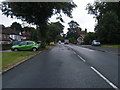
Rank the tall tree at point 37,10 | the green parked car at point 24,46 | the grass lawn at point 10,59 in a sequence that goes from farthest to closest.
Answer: the green parked car at point 24,46, the tall tree at point 37,10, the grass lawn at point 10,59

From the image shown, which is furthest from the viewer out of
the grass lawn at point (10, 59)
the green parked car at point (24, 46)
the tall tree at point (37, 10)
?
the green parked car at point (24, 46)

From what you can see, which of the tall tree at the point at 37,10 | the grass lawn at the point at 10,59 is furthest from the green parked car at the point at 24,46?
the grass lawn at the point at 10,59

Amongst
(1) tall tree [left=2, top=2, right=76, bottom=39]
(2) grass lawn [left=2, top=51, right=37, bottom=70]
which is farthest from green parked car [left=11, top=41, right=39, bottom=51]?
(2) grass lawn [left=2, top=51, right=37, bottom=70]

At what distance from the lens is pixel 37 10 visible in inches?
961

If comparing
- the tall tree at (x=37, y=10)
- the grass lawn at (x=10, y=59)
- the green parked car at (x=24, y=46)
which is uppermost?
the tall tree at (x=37, y=10)

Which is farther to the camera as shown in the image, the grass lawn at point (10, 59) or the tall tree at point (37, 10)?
the tall tree at point (37, 10)

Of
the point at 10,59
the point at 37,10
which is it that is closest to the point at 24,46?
the point at 37,10

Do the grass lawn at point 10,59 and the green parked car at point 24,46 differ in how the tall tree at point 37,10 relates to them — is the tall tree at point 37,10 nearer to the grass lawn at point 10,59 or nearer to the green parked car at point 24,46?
the green parked car at point 24,46

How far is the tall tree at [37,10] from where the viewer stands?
73.4 feet

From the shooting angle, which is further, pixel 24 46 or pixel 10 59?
pixel 24 46

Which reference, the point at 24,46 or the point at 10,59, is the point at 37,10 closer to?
the point at 24,46

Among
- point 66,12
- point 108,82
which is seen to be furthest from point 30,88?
point 66,12

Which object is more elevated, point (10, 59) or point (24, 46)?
point (24, 46)

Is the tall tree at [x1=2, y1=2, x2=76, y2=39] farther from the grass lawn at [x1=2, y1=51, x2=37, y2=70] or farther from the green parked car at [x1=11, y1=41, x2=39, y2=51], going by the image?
the grass lawn at [x1=2, y1=51, x2=37, y2=70]
